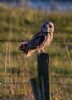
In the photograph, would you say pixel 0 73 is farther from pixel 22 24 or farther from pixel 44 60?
pixel 22 24

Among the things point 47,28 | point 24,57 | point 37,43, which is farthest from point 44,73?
point 24,57

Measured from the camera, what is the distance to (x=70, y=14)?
22.2m

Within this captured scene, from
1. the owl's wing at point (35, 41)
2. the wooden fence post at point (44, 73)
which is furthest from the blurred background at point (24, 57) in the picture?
the owl's wing at point (35, 41)

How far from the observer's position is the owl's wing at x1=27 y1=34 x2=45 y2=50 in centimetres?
688

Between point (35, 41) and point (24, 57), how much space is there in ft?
4.99

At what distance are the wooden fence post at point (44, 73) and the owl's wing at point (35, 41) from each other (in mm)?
499

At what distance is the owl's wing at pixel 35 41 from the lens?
6875mm

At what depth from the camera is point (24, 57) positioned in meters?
8.40

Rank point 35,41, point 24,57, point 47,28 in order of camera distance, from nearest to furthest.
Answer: point 35,41 < point 47,28 < point 24,57

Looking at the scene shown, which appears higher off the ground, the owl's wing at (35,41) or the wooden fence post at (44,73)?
the owl's wing at (35,41)

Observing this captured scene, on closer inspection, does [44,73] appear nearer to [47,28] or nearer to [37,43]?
[37,43]

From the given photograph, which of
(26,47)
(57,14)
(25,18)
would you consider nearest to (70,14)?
(57,14)

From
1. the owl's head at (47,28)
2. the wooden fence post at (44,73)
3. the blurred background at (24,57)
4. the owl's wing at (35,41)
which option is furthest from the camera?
the blurred background at (24,57)

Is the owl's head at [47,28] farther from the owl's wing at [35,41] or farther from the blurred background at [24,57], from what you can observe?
the blurred background at [24,57]
